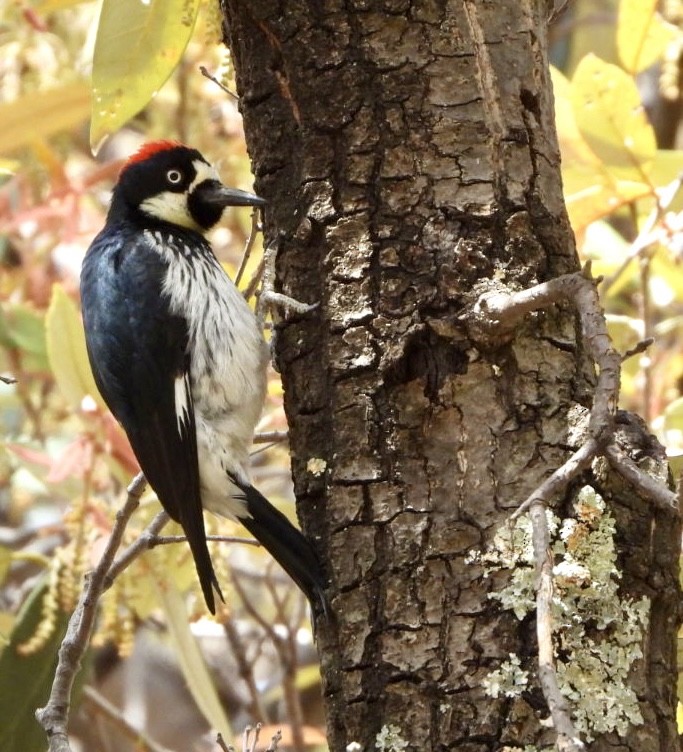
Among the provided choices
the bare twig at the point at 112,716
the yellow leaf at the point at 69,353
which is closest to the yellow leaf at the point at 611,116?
the yellow leaf at the point at 69,353

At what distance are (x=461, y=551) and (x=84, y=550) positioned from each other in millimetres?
1081

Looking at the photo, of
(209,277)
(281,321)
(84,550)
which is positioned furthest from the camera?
(209,277)

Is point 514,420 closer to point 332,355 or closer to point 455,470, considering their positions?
point 455,470

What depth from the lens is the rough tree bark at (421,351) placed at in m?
1.87

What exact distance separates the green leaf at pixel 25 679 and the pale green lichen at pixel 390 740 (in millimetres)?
1059

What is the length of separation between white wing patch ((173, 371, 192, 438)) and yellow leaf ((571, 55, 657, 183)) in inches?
41.3

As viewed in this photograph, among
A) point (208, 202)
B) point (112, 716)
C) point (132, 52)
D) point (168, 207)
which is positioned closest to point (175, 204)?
point (168, 207)

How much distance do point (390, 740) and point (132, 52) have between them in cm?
133

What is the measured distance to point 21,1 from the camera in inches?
133

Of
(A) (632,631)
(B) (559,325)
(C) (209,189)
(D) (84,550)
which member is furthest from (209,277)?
(A) (632,631)

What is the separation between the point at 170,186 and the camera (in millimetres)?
3240

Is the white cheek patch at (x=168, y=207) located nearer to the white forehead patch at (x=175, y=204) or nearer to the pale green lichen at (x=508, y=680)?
the white forehead patch at (x=175, y=204)

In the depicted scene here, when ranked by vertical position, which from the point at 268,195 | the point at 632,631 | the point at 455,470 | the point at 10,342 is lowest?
the point at 632,631

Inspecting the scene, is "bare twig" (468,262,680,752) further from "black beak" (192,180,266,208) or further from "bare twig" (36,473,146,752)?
"black beak" (192,180,266,208)
